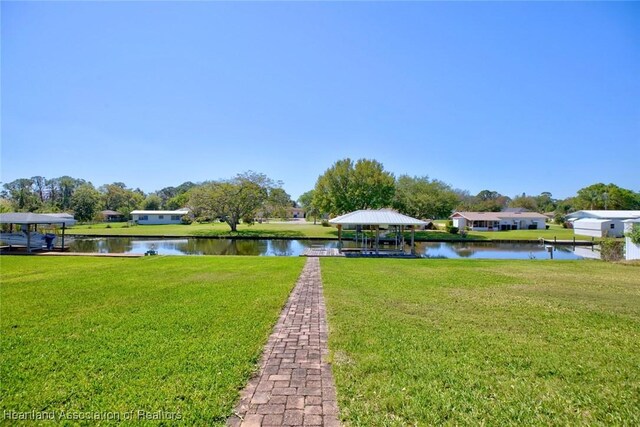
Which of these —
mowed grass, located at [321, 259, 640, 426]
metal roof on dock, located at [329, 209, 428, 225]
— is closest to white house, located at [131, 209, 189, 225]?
metal roof on dock, located at [329, 209, 428, 225]

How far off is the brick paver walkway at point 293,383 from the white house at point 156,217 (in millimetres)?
53378

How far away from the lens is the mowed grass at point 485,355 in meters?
2.89

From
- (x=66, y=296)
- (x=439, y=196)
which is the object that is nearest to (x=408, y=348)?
(x=66, y=296)

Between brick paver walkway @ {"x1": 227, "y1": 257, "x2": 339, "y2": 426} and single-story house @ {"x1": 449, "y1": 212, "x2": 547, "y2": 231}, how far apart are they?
4343 cm

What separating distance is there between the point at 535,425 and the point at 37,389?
14.9 feet

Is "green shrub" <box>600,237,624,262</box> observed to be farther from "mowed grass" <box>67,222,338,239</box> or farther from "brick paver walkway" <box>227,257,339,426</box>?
"mowed grass" <box>67,222,338,239</box>

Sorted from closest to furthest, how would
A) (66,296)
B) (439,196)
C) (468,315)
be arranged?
1. (468,315)
2. (66,296)
3. (439,196)

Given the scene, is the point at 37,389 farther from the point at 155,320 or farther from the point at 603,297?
the point at 603,297

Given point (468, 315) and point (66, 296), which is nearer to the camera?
point (468, 315)

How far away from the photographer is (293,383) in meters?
3.38

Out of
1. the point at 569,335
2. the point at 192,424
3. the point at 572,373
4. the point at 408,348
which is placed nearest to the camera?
the point at 192,424

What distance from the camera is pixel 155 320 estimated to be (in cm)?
529

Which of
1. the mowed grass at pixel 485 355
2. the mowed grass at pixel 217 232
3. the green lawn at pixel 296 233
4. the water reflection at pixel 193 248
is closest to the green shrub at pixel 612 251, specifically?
the mowed grass at pixel 485 355

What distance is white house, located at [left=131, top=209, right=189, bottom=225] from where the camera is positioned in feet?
176
